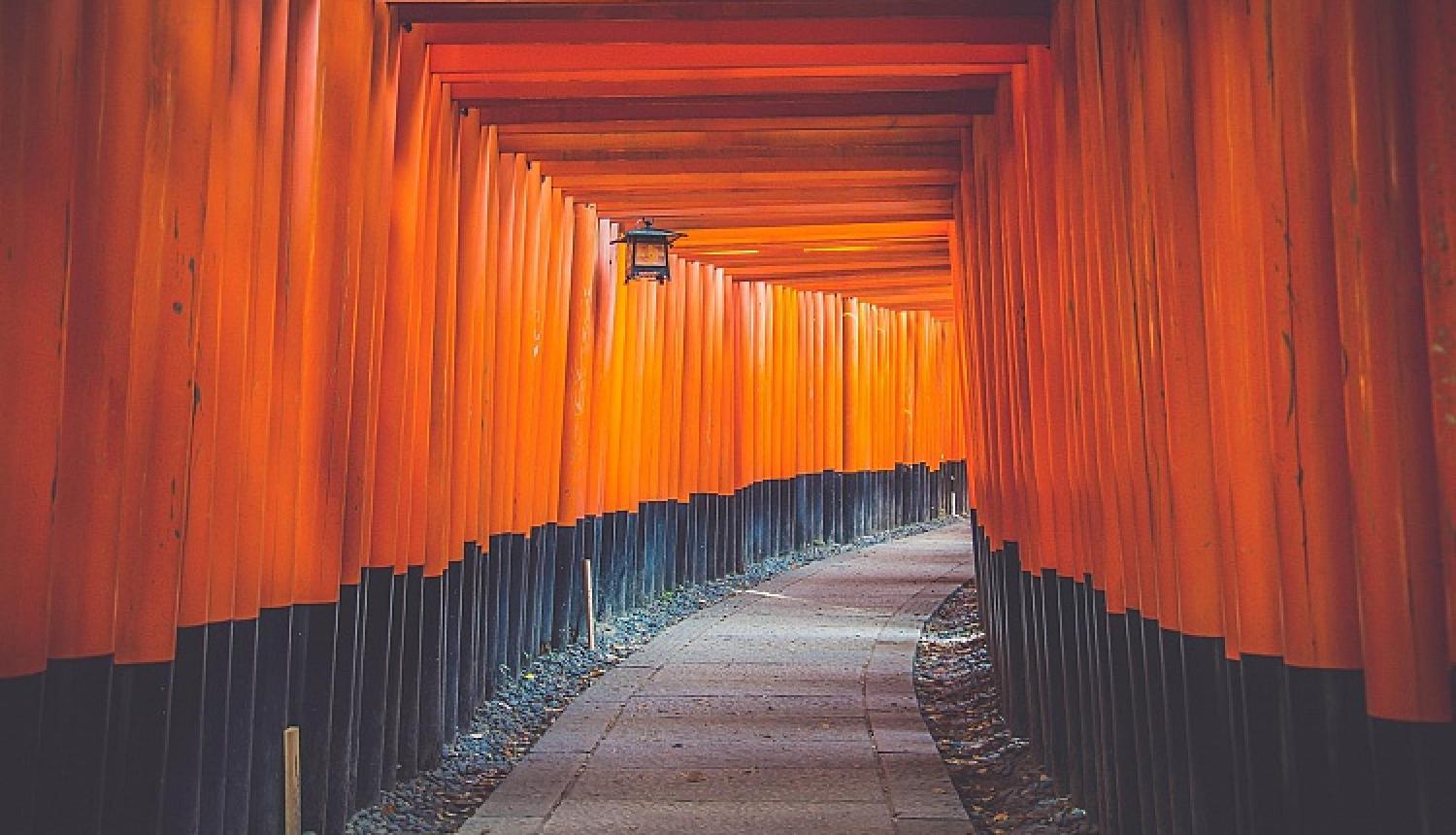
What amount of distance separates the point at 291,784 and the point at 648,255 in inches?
232

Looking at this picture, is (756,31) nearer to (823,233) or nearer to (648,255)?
(648,255)

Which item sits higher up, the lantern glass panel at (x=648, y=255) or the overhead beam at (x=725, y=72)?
the overhead beam at (x=725, y=72)

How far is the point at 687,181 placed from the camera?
981cm

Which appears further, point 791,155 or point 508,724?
point 791,155

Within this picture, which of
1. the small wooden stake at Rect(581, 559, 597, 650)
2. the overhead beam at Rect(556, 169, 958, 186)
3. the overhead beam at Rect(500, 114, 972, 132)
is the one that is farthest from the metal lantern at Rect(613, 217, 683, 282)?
the small wooden stake at Rect(581, 559, 597, 650)

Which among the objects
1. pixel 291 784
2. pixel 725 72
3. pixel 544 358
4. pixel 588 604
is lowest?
pixel 291 784

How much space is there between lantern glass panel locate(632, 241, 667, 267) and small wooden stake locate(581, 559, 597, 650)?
2.56 meters

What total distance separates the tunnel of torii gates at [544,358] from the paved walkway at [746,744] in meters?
0.70

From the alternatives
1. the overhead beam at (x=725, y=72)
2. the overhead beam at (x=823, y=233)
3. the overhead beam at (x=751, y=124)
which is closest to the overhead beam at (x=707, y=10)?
the overhead beam at (x=725, y=72)

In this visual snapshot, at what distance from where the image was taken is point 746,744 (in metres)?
7.15

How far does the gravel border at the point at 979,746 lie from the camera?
19.3ft

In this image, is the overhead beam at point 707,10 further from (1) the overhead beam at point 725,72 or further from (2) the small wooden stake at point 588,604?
A: (2) the small wooden stake at point 588,604

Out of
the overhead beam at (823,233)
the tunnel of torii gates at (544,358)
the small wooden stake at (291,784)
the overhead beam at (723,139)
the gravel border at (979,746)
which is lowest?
the gravel border at (979,746)

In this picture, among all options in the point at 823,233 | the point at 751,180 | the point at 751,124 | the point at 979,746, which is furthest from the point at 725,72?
the point at 823,233
